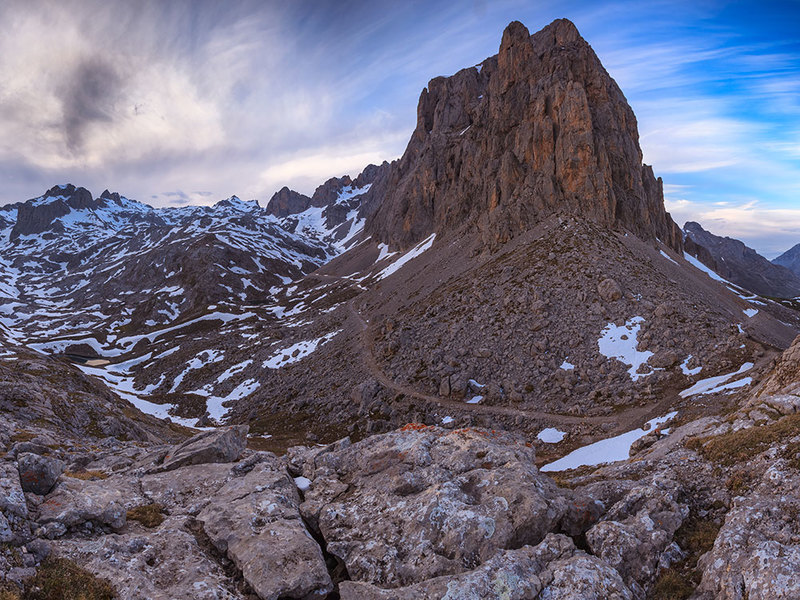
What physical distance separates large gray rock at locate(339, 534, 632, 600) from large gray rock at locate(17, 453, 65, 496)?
1060cm

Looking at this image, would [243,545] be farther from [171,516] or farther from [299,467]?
[299,467]

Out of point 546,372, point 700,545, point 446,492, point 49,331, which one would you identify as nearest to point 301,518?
point 446,492

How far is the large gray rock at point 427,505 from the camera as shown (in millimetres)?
11953

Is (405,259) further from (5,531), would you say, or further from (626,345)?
(5,531)

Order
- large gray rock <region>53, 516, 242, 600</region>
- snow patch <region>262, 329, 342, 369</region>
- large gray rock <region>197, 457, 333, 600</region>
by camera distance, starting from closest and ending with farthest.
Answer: large gray rock <region>53, 516, 242, 600</region>
large gray rock <region>197, 457, 333, 600</region>
snow patch <region>262, 329, 342, 369</region>

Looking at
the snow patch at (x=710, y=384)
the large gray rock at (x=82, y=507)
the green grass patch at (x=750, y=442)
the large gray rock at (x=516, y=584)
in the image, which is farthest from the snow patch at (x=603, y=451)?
the large gray rock at (x=82, y=507)

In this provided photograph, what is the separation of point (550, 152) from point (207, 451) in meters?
90.2

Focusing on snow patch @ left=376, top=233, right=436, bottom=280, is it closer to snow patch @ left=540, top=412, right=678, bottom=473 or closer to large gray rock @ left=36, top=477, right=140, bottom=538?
snow patch @ left=540, top=412, right=678, bottom=473

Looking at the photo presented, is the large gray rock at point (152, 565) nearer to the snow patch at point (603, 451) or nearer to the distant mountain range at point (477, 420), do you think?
the distant mountain range at point (477, 420)

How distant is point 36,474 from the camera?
13359mm

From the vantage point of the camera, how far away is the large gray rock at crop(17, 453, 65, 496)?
13211 mm

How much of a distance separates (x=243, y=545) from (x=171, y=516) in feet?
12.7

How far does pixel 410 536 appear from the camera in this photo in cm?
1257

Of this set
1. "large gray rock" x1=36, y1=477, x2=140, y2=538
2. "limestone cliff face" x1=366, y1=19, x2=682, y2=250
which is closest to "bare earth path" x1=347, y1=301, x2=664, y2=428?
"large gray rock" x1=36, y1=477, x2=140, y2=538
